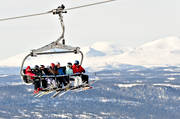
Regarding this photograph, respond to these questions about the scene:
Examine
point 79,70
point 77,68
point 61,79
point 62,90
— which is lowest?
point 62,90

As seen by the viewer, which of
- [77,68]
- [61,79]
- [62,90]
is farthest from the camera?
[77,68]

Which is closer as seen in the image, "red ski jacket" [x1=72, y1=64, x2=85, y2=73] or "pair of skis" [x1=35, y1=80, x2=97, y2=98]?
"pair of skis" [x1=35, y1=80, x2=97, y2=98]

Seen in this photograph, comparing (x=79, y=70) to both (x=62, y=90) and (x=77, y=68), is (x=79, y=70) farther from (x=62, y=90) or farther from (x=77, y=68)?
(x=62, y=90)

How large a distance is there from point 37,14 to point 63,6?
478 centimetres

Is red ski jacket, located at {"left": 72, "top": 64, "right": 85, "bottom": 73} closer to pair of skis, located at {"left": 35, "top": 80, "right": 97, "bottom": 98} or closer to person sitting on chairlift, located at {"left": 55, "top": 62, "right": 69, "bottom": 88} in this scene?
person sitting on chairlift, located at {"left": 55, "top": 62, "right": 69, "bottom": 88}

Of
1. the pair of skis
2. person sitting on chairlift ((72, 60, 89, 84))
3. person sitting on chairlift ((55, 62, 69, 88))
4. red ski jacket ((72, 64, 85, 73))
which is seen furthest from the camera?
red ski jacket ((72, 64, 85, 73))

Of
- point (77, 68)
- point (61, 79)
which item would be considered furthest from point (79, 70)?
point (61, 79)

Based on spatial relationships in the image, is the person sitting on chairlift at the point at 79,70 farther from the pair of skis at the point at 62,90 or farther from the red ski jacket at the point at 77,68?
the pair of skis at the point at 62,90

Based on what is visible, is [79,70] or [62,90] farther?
[79,70]

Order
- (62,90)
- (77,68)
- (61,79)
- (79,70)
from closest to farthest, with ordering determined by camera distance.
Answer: (62,90) < (61,79) < (79,70) < (77,68)

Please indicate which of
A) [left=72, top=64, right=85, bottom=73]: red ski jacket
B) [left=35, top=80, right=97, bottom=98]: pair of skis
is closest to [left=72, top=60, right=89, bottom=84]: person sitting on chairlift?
[left=72, top=64, right=85, bottom=73]: red ski jacket

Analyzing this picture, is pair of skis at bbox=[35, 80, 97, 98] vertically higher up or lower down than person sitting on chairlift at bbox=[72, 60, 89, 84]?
lower down

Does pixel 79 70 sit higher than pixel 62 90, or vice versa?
pixel 79 70

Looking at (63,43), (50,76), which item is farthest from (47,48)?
(50,76)
